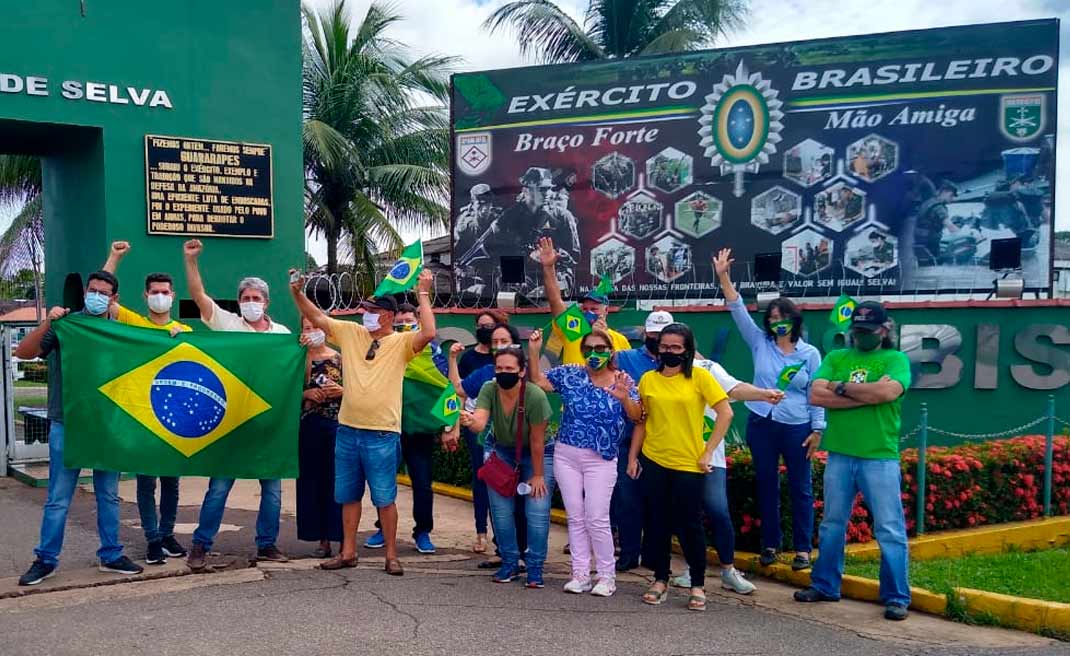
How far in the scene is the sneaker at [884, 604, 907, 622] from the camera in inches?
237

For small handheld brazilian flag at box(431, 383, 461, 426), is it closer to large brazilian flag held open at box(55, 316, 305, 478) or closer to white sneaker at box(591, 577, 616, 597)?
large brazilian flag held open at box(55, 316, 305, 478)

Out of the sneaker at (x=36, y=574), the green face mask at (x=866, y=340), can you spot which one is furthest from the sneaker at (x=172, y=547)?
the green face mask at (x=866, y=340)

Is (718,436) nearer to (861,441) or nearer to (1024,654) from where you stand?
(861,441)

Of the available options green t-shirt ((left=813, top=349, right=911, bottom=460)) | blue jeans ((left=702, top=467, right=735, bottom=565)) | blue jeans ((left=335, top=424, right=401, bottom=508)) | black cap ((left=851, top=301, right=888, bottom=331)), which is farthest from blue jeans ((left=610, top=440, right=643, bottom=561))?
black cap ((left=851, top=301, right=888, bottom=331))

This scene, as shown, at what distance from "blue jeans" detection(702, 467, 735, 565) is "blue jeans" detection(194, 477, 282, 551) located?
301cm

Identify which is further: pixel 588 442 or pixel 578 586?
pixel 578 586

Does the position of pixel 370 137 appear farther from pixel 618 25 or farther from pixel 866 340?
pixel 866 340

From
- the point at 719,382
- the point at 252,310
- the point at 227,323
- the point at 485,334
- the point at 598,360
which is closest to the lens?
the point at 598,360

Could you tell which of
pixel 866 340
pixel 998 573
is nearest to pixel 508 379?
pixel 866 340

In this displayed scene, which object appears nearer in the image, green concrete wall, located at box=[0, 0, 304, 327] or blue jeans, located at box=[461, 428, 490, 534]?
blue jeans, located at box=[461, 428, 490, 534]

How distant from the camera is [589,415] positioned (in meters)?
6.27

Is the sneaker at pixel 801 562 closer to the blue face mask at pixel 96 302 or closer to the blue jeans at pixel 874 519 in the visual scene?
the blue jeans at pixel 874 519

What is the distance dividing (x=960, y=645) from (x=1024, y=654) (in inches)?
12.7

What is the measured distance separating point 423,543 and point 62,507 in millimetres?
2582
